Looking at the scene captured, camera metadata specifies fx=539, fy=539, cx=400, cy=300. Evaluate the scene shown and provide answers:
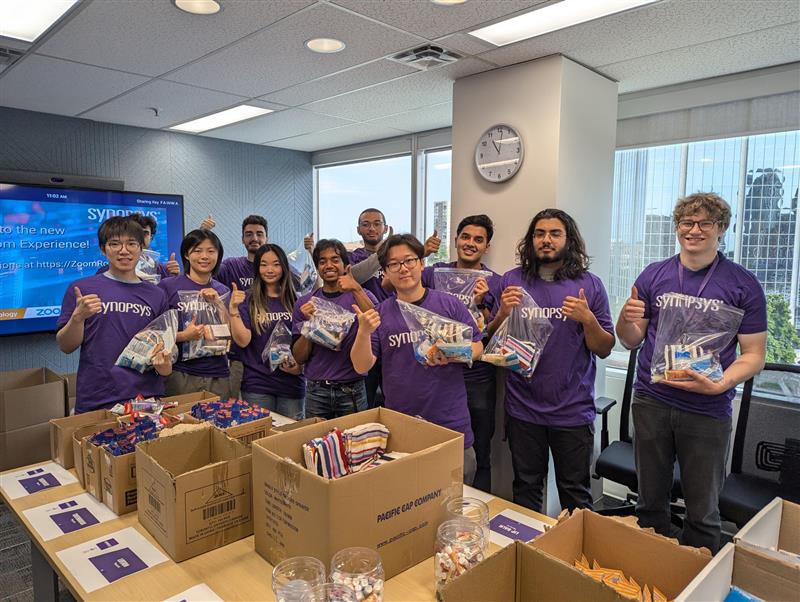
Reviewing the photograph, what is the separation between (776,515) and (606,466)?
1563 millimetres

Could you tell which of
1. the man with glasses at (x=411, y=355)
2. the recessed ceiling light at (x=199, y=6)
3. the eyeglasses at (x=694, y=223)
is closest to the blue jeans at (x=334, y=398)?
the man with glasses at (x=411, y=355)

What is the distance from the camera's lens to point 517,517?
154 centimetres

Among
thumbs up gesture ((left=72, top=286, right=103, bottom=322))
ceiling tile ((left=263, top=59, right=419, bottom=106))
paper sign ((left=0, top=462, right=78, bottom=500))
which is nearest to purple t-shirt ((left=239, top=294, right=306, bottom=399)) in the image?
thumbs up gesture ((left=72, top=286, right=103, bottom=322))

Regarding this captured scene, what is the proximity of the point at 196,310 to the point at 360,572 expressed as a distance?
1820mm

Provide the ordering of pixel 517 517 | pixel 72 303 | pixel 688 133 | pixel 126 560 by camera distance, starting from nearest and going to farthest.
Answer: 1. pixel 126 560
2. pixel 517 517
3. pixel 72 303
4. pixel 688 133

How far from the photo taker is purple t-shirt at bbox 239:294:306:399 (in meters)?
2.77

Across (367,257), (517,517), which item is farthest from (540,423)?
(367,257)

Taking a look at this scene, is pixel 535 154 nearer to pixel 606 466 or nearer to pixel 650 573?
pixel 606 466

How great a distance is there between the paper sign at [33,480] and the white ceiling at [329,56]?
1.82 m

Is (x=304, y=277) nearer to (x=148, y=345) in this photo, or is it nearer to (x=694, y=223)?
(x=148, y=345)

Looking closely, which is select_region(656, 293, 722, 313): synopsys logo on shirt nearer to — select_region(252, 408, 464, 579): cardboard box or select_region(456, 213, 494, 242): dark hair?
select_region(456, 213, 494, 242): dark hair

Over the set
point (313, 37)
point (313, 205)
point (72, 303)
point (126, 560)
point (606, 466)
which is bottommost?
point (606, 466)

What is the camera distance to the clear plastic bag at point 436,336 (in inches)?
79.4

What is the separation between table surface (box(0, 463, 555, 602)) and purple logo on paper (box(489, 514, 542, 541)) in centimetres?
8
